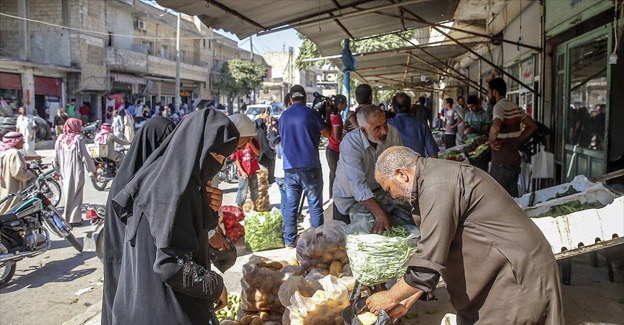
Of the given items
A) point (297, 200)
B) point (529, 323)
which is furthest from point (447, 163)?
point (297, 200)

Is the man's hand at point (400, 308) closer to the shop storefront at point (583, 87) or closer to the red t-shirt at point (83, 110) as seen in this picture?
the shop storefront at point (583, 87)

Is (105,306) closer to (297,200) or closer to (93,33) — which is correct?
(297,200)

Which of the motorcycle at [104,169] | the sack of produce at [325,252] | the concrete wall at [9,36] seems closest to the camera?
the sack of produce at [325,252]

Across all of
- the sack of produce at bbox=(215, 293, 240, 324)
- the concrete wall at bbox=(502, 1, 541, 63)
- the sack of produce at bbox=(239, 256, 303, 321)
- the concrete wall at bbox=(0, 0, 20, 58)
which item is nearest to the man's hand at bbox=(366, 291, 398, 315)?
the sack of produce at bbox=(239, 256, 303, 321)

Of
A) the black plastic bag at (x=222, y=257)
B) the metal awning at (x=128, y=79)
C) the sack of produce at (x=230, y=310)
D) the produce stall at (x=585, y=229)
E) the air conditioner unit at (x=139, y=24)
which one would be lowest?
the sack of produce at (x=230, y=310)

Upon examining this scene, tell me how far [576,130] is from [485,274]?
542 cm

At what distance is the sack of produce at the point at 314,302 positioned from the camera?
133 inches

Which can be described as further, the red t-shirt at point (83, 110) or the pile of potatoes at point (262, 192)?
the red t-shirt at point (83, 110)

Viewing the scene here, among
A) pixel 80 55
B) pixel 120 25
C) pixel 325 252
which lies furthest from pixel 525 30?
pixel 120 25

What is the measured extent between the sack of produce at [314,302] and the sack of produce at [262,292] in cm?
33

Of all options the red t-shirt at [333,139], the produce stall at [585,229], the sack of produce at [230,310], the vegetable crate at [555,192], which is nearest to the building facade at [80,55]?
the red t-shirt at [333,139]

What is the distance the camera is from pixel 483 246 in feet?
7.09

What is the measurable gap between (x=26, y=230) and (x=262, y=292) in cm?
360

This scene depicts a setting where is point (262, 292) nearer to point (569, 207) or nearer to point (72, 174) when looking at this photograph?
point (569, 207)
